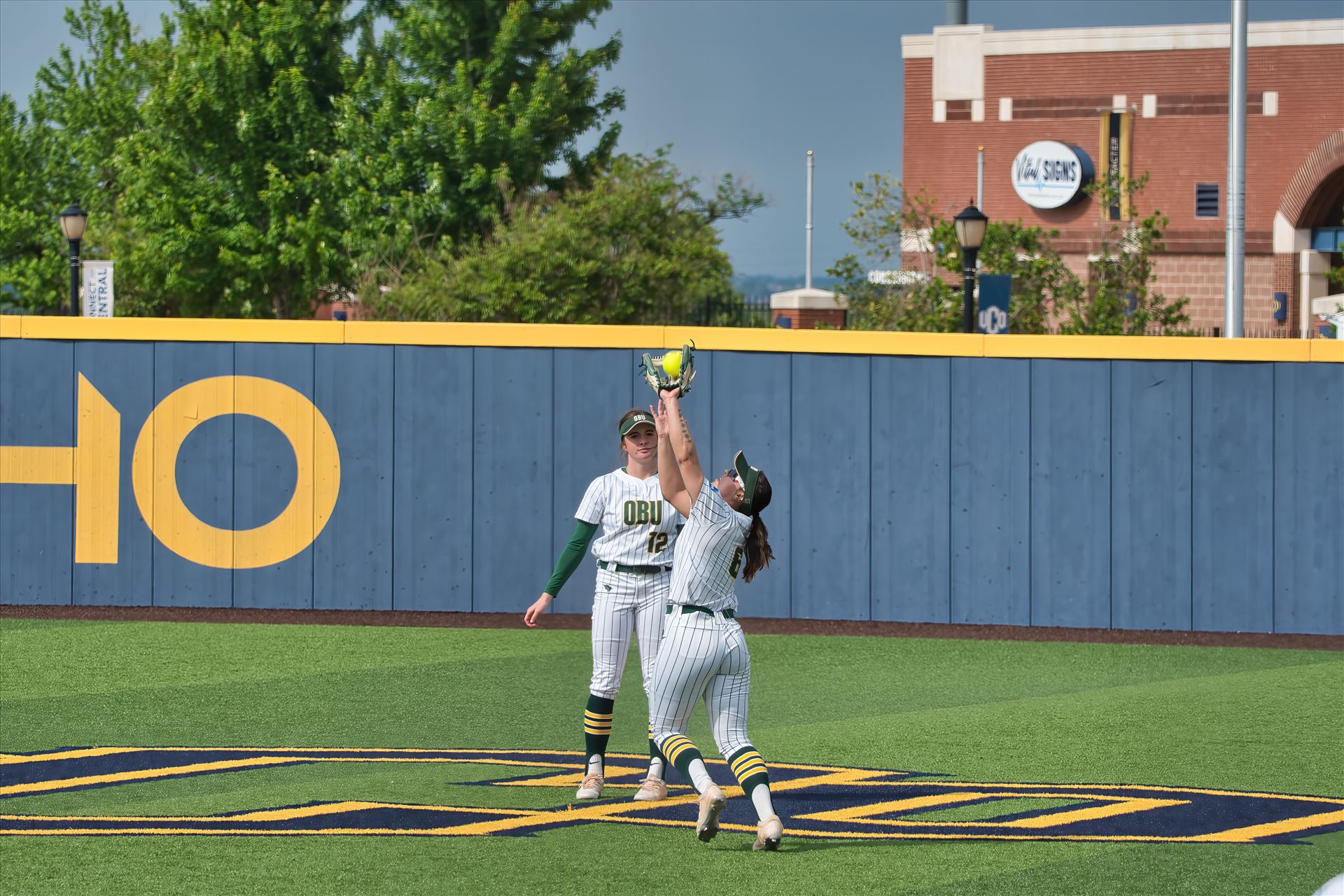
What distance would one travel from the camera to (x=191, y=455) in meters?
14.1

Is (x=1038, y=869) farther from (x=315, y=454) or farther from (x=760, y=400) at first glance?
(x=315, y=454)

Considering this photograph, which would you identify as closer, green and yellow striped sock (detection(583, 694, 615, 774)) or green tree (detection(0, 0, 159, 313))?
green and yellow striped sock (detection(583, 694, 615, 774))

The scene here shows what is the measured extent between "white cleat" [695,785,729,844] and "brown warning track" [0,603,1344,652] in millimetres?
7174

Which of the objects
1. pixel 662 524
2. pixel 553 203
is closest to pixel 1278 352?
pixel 662 524

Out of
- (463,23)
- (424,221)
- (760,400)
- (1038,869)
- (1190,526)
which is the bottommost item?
(1038,869)

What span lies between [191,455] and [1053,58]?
37024 mm

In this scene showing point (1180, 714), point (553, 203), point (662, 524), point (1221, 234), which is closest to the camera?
point (662, 524)

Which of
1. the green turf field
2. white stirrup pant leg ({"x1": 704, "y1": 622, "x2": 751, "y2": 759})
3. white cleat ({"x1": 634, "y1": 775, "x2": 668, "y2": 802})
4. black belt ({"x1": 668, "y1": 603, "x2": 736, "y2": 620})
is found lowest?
the green turf field

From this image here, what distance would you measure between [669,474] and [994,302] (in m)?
12.0

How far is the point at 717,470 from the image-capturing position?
1366 cm

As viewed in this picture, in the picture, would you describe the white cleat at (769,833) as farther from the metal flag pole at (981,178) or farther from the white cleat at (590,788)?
the metal flag pole at (981,178)

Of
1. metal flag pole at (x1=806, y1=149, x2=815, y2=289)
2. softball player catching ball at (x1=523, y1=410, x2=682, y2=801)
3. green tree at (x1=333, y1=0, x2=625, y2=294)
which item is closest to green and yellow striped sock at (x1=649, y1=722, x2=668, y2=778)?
softball player catching ball at (x1=523, y1=410, x2=682, y2=801)

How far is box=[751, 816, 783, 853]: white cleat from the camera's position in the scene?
6.80 meters

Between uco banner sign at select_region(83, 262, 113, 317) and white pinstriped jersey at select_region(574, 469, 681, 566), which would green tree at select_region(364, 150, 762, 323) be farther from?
white pinstriped jersey at select_region(574, 469, 681, 566)
